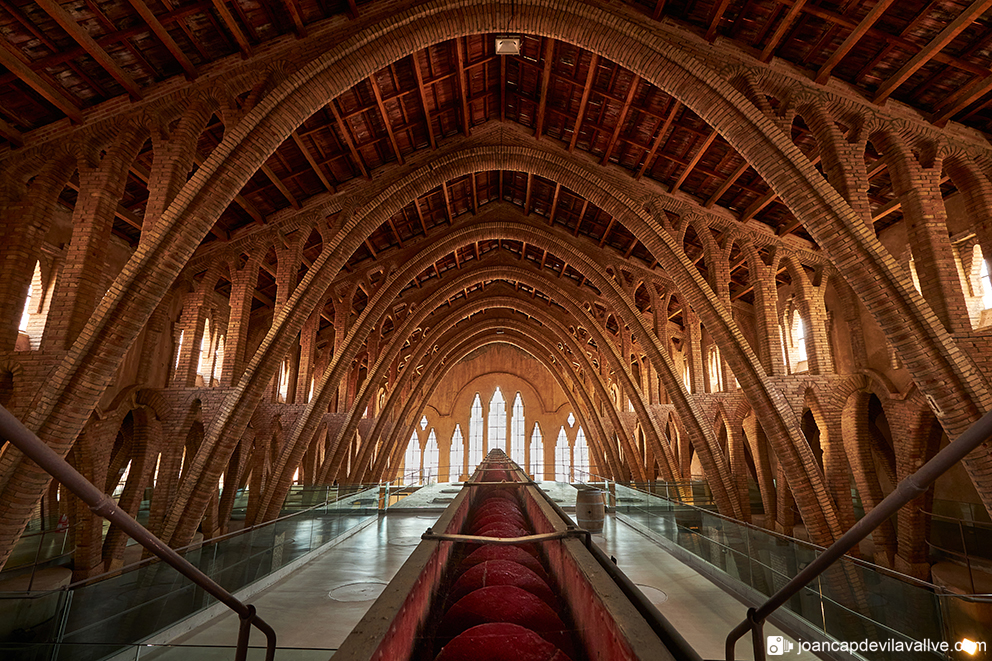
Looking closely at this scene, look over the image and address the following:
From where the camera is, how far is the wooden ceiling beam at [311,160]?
11.6 m

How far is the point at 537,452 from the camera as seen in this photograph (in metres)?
41.6

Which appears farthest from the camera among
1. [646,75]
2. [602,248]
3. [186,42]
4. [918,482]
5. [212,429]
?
[602,248]

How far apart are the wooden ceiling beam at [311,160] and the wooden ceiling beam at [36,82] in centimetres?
367

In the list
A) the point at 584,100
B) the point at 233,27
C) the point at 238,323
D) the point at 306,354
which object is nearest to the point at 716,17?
the point at 584,100

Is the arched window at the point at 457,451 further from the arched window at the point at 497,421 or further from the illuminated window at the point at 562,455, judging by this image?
the illuminated window at the point at 562,455

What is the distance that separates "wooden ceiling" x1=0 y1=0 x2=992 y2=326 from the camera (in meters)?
7.73

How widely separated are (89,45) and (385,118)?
5.90 metres

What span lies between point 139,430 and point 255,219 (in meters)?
6.48

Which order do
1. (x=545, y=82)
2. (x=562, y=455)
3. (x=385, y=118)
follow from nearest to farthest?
1. (x=545, y=82)
2. (x=385, y=118)
3. (x=562, y=455)

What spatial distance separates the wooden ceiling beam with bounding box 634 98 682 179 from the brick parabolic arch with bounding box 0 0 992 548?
1.81 meters

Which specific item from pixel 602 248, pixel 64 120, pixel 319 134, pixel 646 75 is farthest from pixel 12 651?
pixel 602 248

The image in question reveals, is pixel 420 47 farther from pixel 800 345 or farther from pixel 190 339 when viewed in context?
pixel 800 345

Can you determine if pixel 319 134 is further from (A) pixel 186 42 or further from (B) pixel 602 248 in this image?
(B) pixel 602 248

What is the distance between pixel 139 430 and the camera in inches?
532
